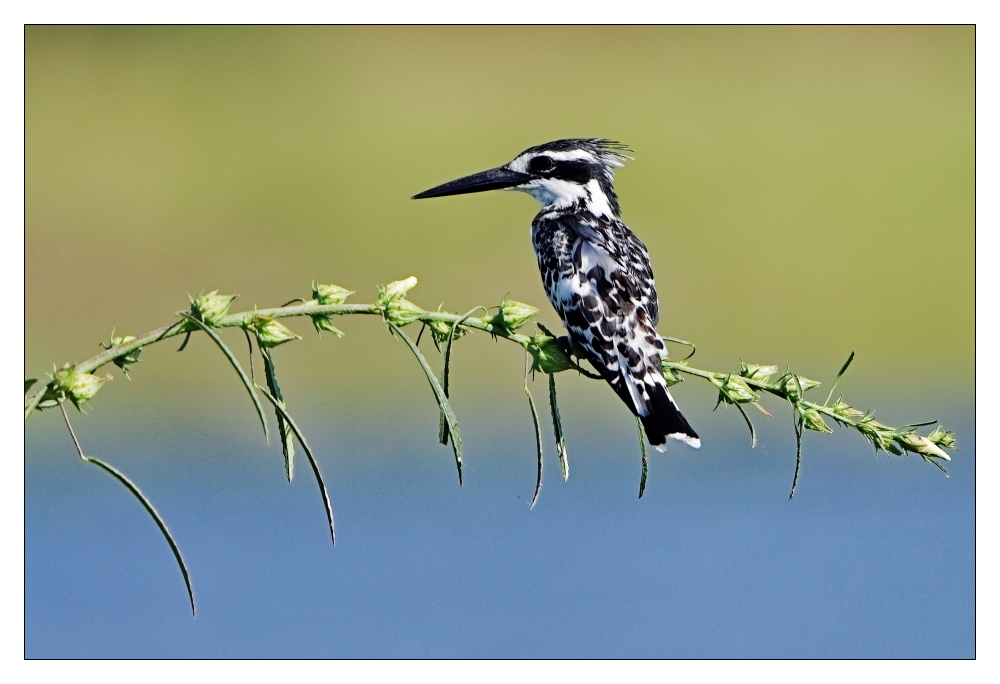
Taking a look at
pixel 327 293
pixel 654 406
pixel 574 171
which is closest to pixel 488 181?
pixel 574 171

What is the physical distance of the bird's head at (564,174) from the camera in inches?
116

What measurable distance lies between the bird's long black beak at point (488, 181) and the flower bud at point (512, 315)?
1465mm

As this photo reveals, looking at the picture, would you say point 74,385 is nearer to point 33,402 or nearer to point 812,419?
point 33,402

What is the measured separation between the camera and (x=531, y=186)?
118 inches

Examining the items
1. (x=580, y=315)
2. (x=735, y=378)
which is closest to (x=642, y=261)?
(x=580, y=315)

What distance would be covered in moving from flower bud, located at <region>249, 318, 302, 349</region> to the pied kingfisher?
2.68 feet

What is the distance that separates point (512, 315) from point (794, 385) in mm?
428

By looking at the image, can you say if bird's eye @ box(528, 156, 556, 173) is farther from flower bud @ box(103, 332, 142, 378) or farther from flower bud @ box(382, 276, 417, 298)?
flower bud @ box(103, 332, 142, 378)

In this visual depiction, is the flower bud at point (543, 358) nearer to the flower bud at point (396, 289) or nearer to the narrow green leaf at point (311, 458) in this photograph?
the flower bud at point (396, 289)

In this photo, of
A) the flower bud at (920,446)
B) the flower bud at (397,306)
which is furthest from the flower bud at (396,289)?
the flower bud at (920,446)

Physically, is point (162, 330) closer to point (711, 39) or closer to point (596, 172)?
point (596, 172)

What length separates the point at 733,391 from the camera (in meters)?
1.41

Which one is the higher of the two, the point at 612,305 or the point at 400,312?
the point at 612,305

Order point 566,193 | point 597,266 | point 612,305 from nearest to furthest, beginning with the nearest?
point 612,305 → point 597,266 → point 566,193
